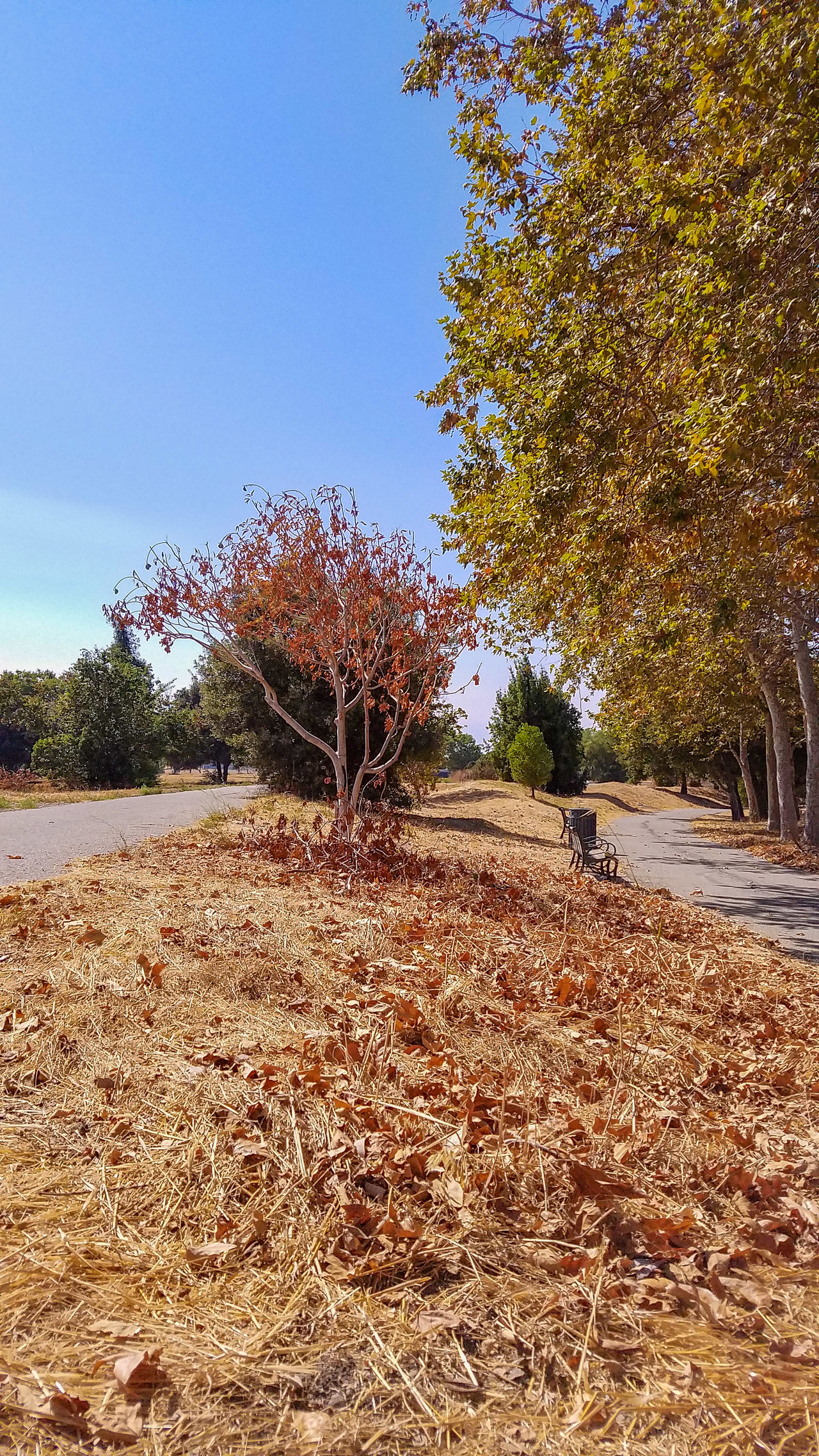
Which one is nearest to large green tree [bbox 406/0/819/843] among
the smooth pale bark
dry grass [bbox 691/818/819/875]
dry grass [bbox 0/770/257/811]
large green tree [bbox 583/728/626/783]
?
dry grass [bbox 691/818/819/875]

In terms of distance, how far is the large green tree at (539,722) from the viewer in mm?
35250

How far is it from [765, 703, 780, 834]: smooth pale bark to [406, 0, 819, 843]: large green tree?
17858mm

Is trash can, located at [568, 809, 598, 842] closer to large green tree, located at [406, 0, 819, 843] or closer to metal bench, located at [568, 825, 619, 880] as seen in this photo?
metal bench, located at [568, 825, 619, 880]

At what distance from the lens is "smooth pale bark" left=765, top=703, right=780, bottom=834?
75.3ft

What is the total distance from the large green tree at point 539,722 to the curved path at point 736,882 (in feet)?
51.0

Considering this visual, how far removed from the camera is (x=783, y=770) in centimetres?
1848

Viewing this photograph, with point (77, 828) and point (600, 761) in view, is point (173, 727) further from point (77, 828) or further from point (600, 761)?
point (600, 761)

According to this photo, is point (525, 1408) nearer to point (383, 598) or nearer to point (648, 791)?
point (383, 598)

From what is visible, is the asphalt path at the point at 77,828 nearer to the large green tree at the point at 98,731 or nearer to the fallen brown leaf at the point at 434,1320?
the fallen brown leaf at the point at 434,1320

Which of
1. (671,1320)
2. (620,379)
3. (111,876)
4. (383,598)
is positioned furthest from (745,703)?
(671,1320)

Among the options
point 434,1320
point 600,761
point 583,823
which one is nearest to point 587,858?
point 583,823

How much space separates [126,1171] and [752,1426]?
2.09 m

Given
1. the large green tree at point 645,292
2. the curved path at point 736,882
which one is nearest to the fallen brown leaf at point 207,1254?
the large green tree at point 645,292

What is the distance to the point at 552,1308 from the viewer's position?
6.77 feet
